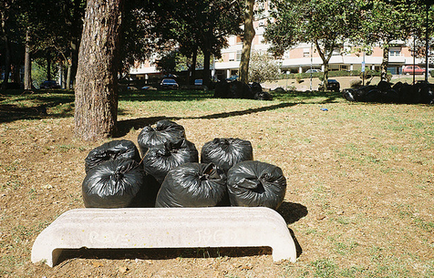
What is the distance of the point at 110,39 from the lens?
7152mm

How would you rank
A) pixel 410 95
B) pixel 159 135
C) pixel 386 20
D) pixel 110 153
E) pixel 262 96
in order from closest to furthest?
1. pixel 110 153
2. pixel 159 135
3. pixel 410 95
4. pixel 262 96
5. pixel 386 20

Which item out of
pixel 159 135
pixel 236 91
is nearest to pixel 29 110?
pixel 159 135

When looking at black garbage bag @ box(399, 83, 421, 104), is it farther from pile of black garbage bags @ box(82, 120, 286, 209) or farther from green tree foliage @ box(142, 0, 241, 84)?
green tree foliage @ box(142, 0, 241, 84)

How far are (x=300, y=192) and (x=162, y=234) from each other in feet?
8.00

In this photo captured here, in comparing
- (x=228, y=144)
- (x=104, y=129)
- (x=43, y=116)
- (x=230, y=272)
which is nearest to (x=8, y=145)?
(x=104, y=129)

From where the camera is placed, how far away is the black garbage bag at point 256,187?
376cm

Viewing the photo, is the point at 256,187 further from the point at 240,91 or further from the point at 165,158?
the point at 240,91

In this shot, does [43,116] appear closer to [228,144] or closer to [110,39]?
[110,39]

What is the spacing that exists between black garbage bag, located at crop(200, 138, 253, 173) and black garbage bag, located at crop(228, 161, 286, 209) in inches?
23.4

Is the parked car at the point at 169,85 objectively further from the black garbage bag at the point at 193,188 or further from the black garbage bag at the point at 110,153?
the black garbage bag at the point at 193,188

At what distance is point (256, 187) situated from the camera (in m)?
3.73


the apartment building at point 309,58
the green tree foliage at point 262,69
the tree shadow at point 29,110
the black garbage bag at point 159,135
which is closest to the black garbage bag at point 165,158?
the black garbage bag at point 159,135

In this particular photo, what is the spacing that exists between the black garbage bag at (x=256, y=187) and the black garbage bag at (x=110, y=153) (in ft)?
5.05

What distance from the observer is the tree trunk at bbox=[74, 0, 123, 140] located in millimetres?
7047
